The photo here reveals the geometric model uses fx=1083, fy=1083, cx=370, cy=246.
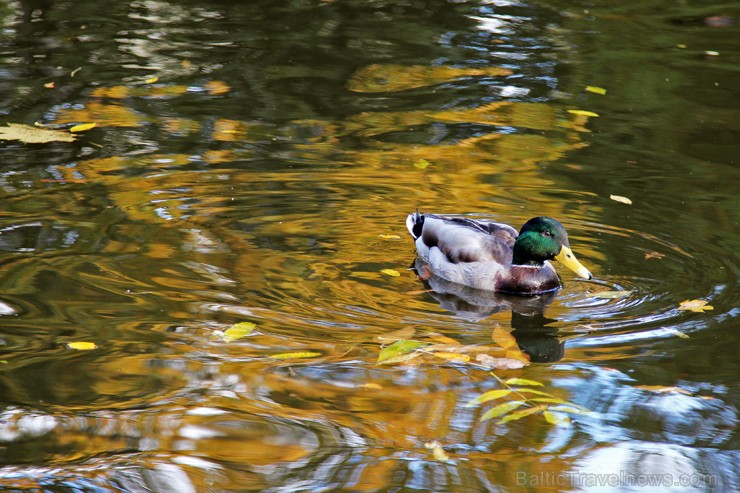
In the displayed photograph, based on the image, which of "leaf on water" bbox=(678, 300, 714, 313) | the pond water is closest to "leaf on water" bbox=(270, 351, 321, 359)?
the pond water

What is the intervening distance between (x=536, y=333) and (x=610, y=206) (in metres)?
1.98

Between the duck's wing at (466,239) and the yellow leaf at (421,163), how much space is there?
1.28m

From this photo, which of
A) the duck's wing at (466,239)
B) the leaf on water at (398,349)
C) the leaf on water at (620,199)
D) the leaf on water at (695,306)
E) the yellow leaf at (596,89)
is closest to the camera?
the leaf on water at (398,349)

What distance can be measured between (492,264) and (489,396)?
5.94ft

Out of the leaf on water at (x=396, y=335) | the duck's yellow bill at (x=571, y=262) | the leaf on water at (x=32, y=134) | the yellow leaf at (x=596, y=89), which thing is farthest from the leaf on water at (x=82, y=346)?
the yellow leaf at (x=596, y=89)

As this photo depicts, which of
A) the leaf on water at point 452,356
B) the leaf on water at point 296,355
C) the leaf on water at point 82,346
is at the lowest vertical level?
the leaf on water at point 452,356

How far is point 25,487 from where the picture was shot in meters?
4.27

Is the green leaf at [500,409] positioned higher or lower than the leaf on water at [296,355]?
higher

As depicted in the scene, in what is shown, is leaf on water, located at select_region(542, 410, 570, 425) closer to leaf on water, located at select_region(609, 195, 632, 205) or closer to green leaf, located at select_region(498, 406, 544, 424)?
green leaf, located at select_region(498, 406, 544, 424)

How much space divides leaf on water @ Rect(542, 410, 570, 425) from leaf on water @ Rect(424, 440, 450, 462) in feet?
1.83

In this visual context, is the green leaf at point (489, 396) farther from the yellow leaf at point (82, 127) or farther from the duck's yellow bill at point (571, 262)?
the yellow leaf at point (82, 127)

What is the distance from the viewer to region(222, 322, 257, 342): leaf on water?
5633 mm

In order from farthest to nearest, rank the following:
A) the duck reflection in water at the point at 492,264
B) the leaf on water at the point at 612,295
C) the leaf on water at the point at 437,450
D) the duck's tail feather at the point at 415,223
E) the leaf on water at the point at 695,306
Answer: the duck's tail feather at the point at 415,223 < the duck reflection in water at the point at 492,264 < the leaf on water at the point at 612,295 < the leaf on water at the point at 695,306 < the leaf on water at the point at 437,450

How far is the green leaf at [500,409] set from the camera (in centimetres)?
490
